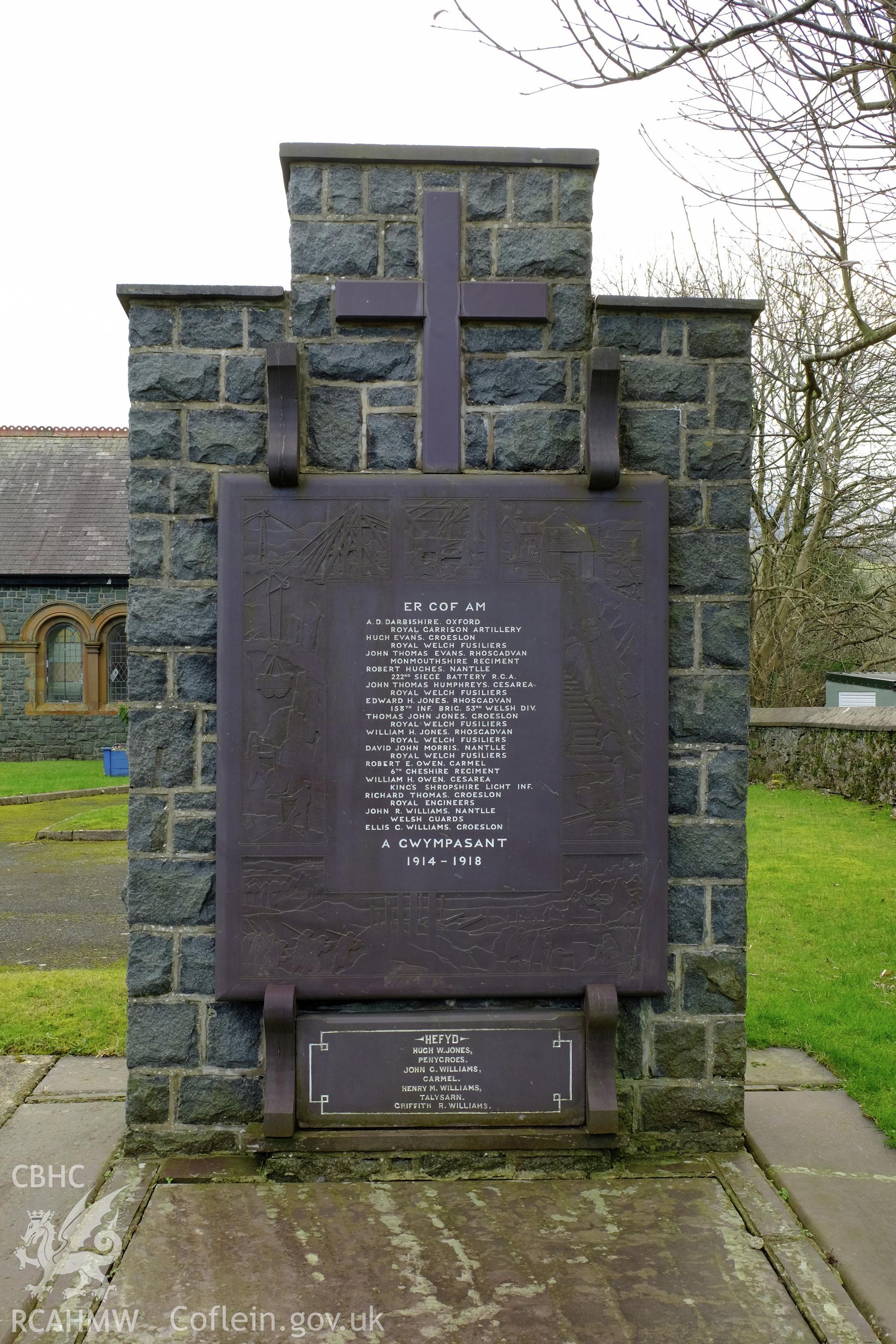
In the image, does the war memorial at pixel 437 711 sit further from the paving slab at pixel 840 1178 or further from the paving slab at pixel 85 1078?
the paving slab at pixel 85 1078

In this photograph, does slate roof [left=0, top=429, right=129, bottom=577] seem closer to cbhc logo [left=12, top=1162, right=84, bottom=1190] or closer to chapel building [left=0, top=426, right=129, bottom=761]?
chapel building [left=0, top=426, right=129, bottom=761]

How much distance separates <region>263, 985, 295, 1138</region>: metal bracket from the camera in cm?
363

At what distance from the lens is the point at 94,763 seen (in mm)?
24719

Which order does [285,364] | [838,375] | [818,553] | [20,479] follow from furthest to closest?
1. [20,479]
2. [818,553]
3. [838,375]
4. [285,364]

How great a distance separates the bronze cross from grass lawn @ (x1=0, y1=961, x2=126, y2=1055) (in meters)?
3.21

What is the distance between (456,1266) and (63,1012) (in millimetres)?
3088

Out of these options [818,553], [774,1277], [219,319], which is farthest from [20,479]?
[774,1277]

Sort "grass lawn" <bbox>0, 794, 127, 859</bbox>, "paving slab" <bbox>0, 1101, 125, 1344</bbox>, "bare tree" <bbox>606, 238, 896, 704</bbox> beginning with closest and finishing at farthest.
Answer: "paving slab" <bbox>0, 1101, 125, 1344</bbox> < "grass lawn" <bbox>0, 794, 127, 859</bbox> < "bare tree" <bbox>606, 238, 896, 704</bbox>

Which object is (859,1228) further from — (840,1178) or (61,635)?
(61,635)

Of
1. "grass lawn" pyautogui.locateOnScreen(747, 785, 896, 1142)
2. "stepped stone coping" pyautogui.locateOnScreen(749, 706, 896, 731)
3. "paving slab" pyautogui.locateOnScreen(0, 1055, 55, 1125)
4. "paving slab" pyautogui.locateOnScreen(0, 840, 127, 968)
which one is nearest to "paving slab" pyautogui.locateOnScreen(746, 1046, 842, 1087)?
"grass lawn" pyautogui.locateOnScreen(747, 785, 896, 1142)

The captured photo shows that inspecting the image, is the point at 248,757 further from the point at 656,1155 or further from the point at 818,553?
the point at 818,553

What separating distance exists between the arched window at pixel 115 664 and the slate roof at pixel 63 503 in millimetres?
1640

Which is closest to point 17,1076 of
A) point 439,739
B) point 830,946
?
point 439,739

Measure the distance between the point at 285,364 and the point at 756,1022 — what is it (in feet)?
12.9
